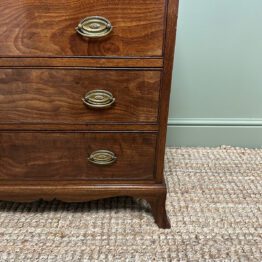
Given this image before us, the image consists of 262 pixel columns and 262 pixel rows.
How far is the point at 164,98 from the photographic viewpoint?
0.90 m

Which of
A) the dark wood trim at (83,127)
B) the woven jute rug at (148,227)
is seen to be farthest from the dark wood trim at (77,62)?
the woven jute rug at (148,227)

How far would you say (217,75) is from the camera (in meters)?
1.47

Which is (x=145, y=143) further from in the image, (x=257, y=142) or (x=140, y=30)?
(x=257, y=142)

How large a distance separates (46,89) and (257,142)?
3.66 feet

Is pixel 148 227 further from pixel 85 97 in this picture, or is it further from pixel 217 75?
pixel 217 75

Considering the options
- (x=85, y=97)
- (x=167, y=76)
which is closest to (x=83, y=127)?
(x=85, y=97)

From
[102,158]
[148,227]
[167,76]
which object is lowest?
[148,227]

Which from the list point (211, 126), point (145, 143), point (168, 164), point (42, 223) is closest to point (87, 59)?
point (145, 143)

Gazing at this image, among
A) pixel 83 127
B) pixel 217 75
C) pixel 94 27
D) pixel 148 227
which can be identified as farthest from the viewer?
pixel 217 75

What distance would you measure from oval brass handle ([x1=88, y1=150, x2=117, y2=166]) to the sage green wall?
63 centimetres

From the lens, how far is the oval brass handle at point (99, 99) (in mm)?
898

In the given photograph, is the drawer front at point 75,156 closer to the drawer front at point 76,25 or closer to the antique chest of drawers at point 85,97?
the antique chest of drawers at point 85,97

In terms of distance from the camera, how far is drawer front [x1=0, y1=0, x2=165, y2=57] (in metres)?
0.81

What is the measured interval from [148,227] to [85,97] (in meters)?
Result: 0.49
